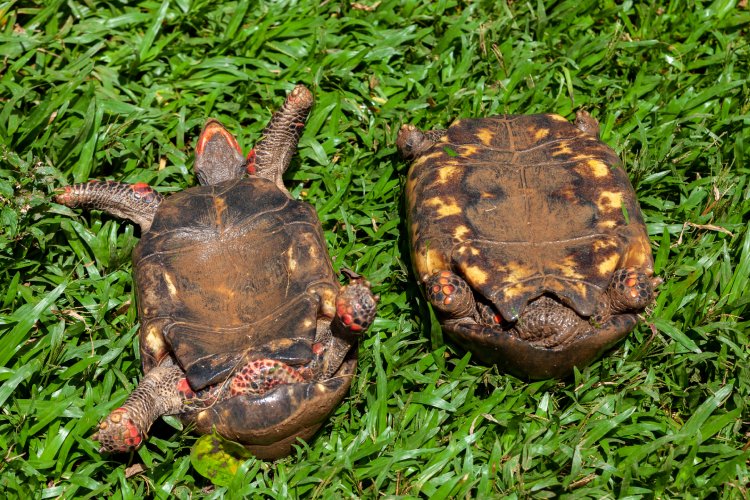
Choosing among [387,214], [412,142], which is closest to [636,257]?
[412,142]

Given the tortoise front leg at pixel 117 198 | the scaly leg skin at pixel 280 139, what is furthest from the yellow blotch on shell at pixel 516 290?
the tortoise front leg at pixel 117 198

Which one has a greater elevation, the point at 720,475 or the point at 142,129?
the point at 142,129

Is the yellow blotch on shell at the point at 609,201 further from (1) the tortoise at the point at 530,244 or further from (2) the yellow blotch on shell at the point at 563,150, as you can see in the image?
(2) the yellow blotch on shell at the point at 563,150

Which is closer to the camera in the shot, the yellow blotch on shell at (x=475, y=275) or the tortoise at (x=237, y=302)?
the tortoise at (x=237, y=302)

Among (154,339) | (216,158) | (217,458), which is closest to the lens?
(217,458)

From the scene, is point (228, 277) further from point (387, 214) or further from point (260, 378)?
point (387, 214)

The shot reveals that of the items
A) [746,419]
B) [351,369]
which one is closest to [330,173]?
[351,369]

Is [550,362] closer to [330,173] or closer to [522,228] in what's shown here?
[522,228]
